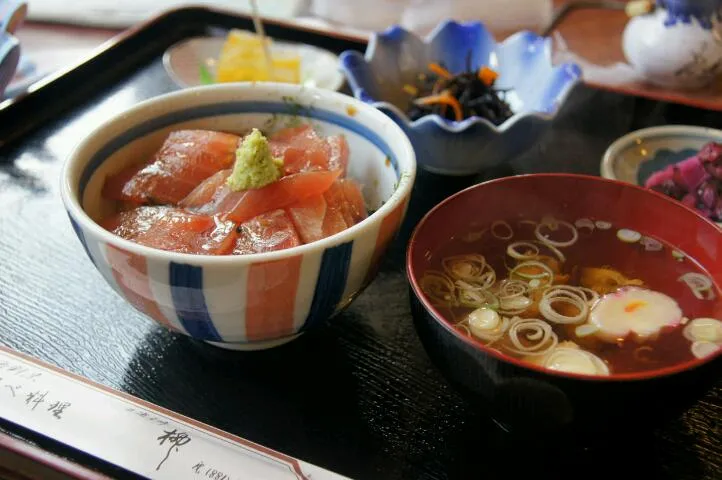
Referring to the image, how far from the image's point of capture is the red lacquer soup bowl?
780 mm

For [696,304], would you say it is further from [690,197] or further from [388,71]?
[388,71]

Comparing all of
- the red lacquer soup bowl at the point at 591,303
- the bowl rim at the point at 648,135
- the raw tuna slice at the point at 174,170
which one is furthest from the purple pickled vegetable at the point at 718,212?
the raw tuna slice at the point at 174,170

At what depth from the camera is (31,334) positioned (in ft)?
3.70

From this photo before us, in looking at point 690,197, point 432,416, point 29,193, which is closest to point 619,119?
point 690,197

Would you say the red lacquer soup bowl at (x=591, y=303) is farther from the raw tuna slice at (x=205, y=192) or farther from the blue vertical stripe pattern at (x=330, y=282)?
the raw tuna slice at (x=205, y=192)

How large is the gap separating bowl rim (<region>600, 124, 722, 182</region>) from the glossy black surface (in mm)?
386

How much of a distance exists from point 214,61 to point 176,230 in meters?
1.25

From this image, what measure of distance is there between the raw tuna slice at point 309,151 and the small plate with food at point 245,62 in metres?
0.54

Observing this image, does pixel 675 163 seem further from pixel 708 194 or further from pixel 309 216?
pixel 309 216

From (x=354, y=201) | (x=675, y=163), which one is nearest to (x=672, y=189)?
(x=675, y=163)

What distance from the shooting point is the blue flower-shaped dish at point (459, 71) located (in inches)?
57.1

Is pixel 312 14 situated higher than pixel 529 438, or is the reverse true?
pixel 529 438

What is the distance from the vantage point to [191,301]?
2.98ft

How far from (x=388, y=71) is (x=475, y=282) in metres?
0.94
